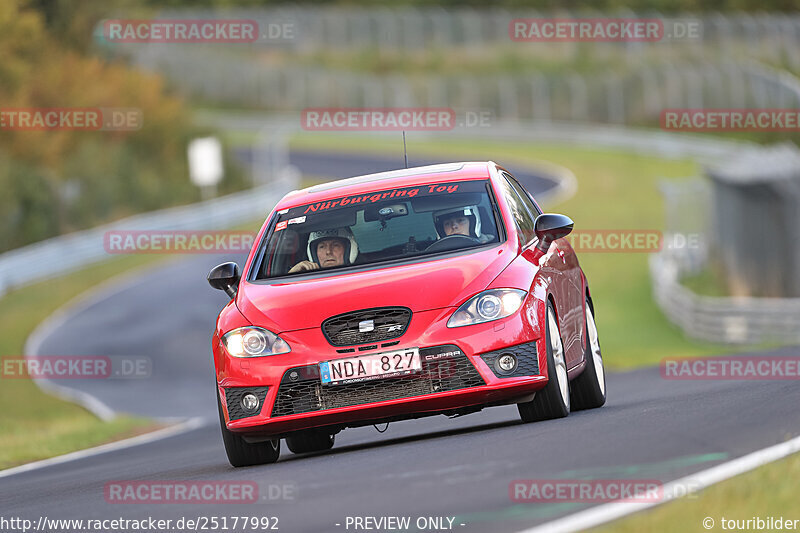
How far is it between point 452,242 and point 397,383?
49.5 inches

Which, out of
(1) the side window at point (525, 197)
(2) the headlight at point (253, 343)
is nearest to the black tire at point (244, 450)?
(2) the headlight at point (253, 343)

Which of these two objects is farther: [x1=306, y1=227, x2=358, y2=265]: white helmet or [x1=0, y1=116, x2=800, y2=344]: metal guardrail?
[x1=0, y1=116, x2=800, y2=344]: metal guardrail

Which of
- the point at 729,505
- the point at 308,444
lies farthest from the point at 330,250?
the point at 729,505

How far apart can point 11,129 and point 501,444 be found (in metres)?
43.4

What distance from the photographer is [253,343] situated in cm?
903

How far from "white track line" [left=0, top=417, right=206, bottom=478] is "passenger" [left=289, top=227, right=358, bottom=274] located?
423 cm

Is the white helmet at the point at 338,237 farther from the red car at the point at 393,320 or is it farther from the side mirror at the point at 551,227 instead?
the side mirror at the point at 551,227

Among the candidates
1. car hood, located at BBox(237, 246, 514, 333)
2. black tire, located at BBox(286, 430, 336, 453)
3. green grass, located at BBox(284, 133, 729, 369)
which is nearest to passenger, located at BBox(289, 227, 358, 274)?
car hood, located at BBox(237, 246, 514, 333)

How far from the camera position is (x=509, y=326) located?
8781mm

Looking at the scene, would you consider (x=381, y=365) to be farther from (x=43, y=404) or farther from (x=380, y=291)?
(x=43, y=404)

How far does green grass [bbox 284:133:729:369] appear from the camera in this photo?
92.9ft

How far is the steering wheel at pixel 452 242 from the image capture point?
960 cm

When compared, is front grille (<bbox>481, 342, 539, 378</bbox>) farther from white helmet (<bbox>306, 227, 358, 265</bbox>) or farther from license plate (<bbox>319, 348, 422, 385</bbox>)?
white helmet (<bbox>306, 227, 358, 265</bbox>)

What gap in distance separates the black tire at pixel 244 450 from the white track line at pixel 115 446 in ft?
12.3
